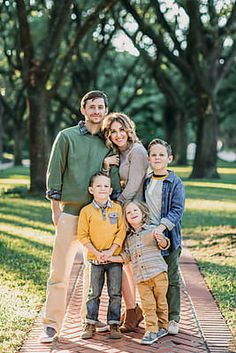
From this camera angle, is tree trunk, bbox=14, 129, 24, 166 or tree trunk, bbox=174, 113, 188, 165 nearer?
tree trunk, bbox=174, 113, 188, 165

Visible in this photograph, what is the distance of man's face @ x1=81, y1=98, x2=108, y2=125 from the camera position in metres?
5.52

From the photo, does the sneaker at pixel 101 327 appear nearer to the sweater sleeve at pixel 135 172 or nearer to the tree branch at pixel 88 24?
the sweater sleeve at pixel 135 172

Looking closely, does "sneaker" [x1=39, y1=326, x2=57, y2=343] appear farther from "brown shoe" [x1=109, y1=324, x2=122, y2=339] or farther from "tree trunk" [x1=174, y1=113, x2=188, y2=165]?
"tree trunk" [x1=174, y1=113, x2=188, y2=165]

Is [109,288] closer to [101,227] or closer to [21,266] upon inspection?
[101,227]

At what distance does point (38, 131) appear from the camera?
17.6 m

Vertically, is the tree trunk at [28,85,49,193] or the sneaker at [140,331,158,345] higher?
the tree trunk at [28,85,49,193]

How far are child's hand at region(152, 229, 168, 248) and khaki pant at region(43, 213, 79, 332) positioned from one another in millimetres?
652

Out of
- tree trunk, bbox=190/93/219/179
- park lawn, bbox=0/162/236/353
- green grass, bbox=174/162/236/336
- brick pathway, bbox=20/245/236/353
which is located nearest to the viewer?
brick pathway, bbox=20/245/236/353

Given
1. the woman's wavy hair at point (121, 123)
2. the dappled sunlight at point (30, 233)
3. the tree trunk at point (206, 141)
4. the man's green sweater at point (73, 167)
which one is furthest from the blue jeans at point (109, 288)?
the tree trunk at point (206, 141)

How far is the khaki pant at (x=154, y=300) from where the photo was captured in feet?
17.9

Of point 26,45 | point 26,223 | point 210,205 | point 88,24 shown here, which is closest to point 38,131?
point 26,45

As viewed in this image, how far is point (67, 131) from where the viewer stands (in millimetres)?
5586

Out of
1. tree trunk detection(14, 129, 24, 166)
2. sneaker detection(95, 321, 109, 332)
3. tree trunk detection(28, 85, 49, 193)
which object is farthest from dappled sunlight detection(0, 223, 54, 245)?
tree trunk detection(14, 129, 24, 166)

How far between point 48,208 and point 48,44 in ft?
13.7
